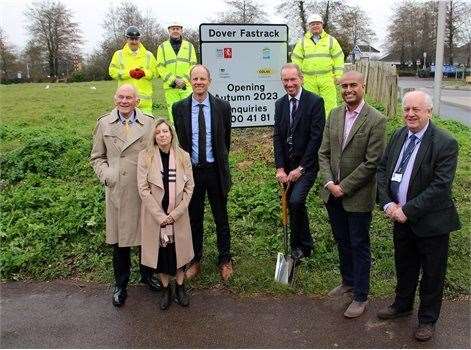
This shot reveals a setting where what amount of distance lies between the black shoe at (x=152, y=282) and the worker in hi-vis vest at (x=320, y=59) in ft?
16.0

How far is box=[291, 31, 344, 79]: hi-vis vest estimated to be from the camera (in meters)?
8.45

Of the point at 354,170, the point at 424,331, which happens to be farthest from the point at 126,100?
the point at 424,331

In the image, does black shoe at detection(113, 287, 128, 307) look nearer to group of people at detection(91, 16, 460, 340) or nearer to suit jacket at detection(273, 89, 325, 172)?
group of people at detection(91, 16, 460, 340)

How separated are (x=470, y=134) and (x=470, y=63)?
180 feet

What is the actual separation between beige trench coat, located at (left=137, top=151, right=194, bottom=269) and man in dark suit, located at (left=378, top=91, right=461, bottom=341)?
Answer: 5.44 ft

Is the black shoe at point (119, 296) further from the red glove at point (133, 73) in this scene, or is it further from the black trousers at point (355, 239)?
the red glove at point (133, 73)

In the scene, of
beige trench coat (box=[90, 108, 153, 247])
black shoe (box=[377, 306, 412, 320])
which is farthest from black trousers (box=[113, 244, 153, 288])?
black shoe (box=[377, 306, 412, 320])

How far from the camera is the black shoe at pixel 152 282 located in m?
4.71

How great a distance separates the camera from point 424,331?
3.75m

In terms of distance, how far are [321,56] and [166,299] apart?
5528mm

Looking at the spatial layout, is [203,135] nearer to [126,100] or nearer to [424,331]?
[126,100]

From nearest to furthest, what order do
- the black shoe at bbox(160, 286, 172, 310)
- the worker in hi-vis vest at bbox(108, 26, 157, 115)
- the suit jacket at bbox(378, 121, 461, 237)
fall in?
the suit jacket at bbox(378, 121, 461, 237) < the black shoe at bbox(160, 286, 172, 310) < the worker in hi-vis vest at bbox(108, 26, 157, 115)

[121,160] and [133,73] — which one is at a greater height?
[133,73]

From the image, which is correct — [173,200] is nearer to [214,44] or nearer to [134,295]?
[134,295]
